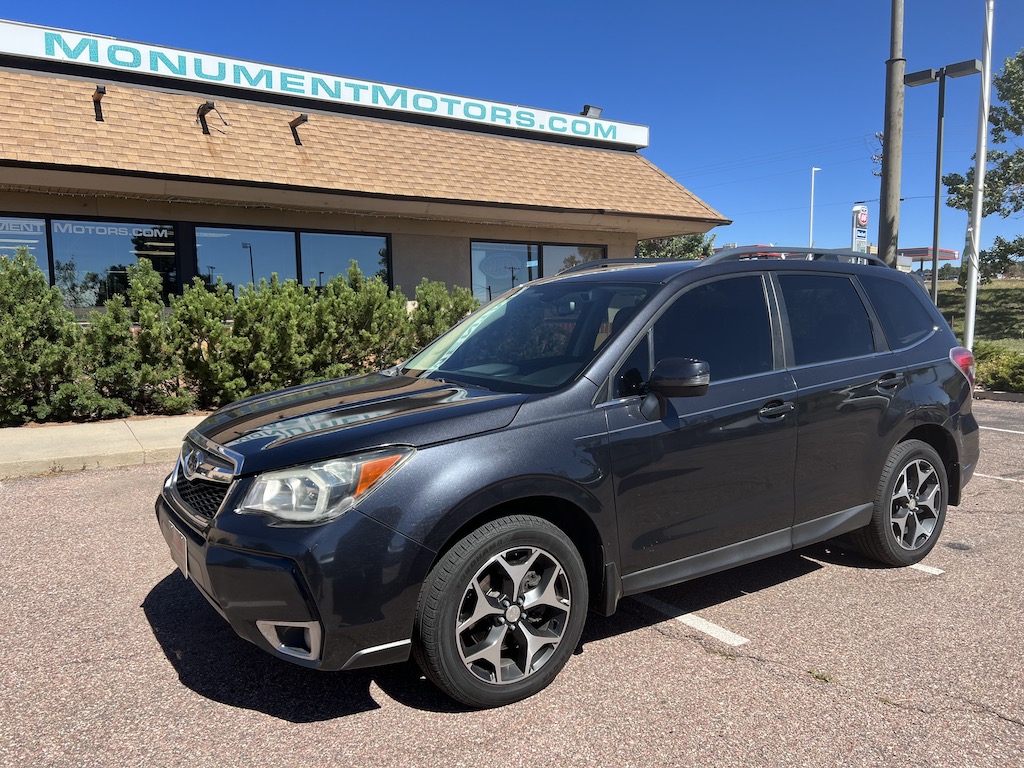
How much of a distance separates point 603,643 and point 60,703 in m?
2.33

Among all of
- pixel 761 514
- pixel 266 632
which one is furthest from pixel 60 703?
pixel 761 514

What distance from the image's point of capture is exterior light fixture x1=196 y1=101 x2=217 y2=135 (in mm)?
11789

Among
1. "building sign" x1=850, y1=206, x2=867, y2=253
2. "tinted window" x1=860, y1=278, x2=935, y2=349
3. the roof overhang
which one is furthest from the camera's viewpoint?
"building sign" x1=850, y1=206, x2=867, y2=253

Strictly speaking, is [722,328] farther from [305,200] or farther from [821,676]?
[305,200]

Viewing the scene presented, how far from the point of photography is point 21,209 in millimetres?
→ 10969

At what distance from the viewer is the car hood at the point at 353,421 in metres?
2.80

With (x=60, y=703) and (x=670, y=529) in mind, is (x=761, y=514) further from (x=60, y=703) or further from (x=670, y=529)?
(x=60, y=703)

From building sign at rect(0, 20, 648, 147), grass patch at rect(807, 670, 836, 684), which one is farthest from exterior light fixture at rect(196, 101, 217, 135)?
grass patch at rect(807, 670, 836, 684)

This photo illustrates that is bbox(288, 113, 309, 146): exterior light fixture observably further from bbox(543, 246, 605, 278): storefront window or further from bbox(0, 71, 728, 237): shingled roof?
bbox(543, 246, 605, 278): storefront window

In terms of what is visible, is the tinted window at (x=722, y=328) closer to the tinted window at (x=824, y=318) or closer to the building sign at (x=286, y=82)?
the tinted window at (x=824, y=318)

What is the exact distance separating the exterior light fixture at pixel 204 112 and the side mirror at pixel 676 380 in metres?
10.9

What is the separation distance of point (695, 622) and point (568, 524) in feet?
3.51

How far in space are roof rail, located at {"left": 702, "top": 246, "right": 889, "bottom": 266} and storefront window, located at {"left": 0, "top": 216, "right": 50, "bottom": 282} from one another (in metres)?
10.6

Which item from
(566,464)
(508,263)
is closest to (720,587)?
(566,464)
